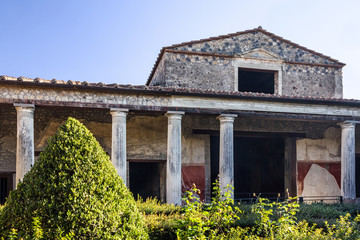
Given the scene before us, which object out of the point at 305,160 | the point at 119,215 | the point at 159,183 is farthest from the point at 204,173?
the point at 119,215

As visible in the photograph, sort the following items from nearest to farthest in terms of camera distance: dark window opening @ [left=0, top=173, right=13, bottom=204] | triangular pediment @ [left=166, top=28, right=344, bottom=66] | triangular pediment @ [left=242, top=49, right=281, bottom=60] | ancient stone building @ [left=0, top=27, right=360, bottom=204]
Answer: ancient stone building @ [left=0, top=27, right=360, bottom=204] → dark window opening @ [left=0, top=173, right=13, bottom=204] → triangular pediment @ [left=166, top=28, right=344, bottom=66] → triangular pediment @ [left=242, top=49, right=281, bottom=60]

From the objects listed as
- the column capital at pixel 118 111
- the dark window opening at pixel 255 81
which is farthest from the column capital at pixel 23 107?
the dark window opening at pixel 255 81

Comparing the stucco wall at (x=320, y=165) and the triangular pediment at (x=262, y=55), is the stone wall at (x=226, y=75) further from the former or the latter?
the stucco wall at (x=320, y=165)

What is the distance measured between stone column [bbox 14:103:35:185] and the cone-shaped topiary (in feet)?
14.8

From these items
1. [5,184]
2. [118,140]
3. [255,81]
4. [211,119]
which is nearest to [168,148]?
[118,140]

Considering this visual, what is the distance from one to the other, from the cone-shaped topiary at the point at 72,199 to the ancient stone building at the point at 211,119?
182 inches

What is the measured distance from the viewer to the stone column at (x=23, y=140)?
770 cm

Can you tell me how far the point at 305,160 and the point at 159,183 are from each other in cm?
566

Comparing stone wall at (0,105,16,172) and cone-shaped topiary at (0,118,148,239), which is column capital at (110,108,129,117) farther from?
cone-shaped topiary at (0,118,148,239)

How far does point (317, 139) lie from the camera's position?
41.3 feet

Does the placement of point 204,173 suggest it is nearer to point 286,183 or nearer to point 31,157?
point 286,183

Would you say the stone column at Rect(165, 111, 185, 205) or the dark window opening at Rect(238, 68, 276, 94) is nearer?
the stone column at Rect(165, 111, 185, 205)

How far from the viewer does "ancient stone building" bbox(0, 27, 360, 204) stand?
27.4 feet

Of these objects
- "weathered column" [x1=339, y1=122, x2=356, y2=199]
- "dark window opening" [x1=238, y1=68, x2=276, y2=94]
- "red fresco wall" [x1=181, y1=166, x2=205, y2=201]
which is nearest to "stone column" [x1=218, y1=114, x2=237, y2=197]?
"red fresco wall" [x1=181, y1=166, x2=205, y2=201]
